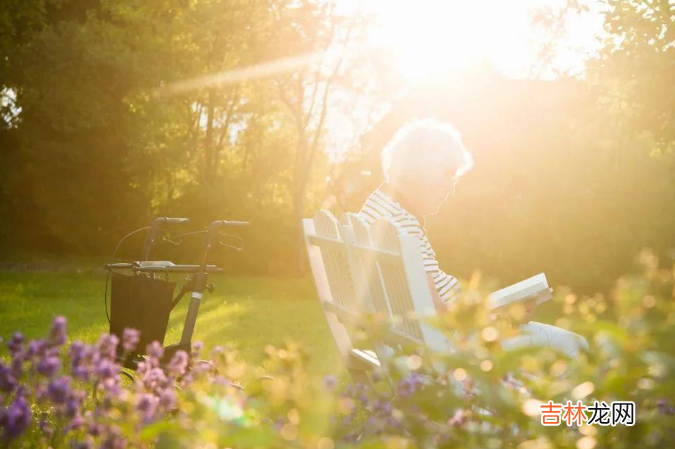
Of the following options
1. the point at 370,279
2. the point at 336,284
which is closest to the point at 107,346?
the point at 370,279

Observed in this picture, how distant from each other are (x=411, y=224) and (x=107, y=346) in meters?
2.30

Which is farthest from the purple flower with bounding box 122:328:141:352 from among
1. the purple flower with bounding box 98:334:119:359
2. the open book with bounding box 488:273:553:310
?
the open book with bounding box 488:273:553:310

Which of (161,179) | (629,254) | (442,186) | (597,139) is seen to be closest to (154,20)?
(161,179)

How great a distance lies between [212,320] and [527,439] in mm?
11616

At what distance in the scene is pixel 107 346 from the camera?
2.77 m

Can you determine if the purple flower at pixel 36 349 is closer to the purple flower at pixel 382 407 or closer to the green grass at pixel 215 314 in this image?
the purple flower at pixel 382 407

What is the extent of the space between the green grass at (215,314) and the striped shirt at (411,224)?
3866 millimetres

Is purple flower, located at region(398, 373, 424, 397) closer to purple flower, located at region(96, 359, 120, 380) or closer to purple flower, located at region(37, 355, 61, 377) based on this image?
purple flower, located at region(96, 359, 120, 380)

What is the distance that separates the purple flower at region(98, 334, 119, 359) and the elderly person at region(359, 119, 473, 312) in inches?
79.1

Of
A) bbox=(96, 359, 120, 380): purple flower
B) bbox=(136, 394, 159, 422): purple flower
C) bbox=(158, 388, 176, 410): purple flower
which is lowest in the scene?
bbox=(136, 394, 159, 422): purple flower

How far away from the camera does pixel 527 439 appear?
8.05 ft

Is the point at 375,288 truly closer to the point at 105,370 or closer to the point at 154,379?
the point at 154,379

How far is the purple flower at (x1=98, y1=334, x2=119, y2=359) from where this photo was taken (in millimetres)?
2727

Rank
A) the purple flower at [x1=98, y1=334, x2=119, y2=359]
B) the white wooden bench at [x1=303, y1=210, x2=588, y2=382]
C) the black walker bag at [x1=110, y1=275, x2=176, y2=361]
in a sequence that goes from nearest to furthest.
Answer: the purple flower at [x1=98, y1=334, x2=119, y2=359]
the white wooden bench at [x1=303, y1=210, x2=588, y2=382]
the black walker bag at [x1=110, y1=275, x2=176, y2=361]
